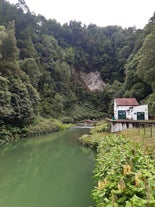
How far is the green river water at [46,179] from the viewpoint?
6797mm

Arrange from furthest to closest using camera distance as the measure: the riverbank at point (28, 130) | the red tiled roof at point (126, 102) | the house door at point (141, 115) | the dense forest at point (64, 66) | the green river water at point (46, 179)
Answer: the red tiled roof at point (126, 102), the dense forest at point (64, 66), the house door at point (141, 115), the riverbank at point (28, 130), the green river water at point (46, 179)

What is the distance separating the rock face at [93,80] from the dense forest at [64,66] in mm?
989

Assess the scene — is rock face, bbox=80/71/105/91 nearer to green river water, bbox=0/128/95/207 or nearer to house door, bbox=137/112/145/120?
house door, bbox=137/112/145/120

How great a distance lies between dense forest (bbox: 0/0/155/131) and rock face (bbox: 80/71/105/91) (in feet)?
3.24

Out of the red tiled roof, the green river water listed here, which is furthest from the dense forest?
the green river water

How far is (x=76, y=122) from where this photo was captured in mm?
41688

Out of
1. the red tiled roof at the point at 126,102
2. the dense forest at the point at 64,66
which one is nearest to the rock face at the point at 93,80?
the dense forest at the point at 64,66

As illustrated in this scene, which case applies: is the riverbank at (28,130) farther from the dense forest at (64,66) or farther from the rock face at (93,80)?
the rock face at (93,80)

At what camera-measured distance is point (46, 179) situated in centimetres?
890

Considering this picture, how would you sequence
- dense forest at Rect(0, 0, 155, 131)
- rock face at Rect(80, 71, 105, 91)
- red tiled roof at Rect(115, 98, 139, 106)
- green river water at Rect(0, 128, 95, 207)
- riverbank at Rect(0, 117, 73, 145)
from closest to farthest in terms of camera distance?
green river water at Rect(0, 128, 95, 207) < riverbank at Rect(0, 117, 73, 145) < dense forest at Rect(0, 0, 155, 131) < red tiled roof at Rect(115, 98, 139, 106) < rock face at Rect(80, 71, 105, 91)

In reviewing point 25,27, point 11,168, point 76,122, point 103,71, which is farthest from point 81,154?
point 103,71

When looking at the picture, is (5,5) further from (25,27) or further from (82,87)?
(82,87)

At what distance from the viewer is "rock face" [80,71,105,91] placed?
183ft

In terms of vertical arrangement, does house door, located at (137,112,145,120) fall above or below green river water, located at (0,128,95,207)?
above
